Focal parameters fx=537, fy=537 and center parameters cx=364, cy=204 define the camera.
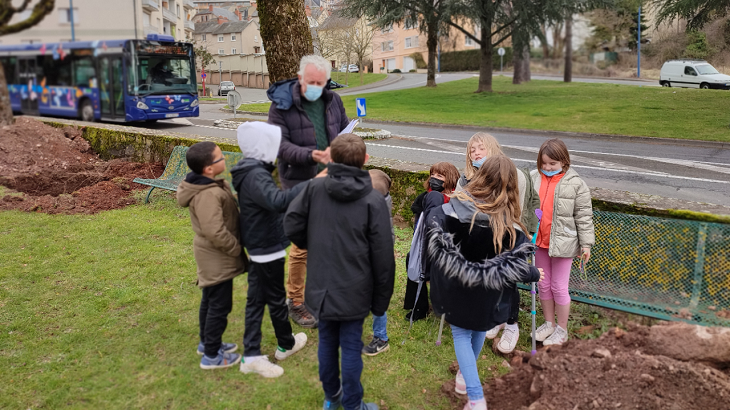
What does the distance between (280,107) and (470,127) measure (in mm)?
15794

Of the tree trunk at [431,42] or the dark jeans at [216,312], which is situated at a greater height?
the tree trunk at [431,42]

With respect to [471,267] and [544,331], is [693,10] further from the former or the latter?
[471,267]

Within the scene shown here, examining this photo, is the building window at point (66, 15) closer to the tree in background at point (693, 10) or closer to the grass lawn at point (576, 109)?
the grass lawn at point (576, 109)

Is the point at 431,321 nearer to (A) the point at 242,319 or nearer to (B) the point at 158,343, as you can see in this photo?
(A) the point at 242,319

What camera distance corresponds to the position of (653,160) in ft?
39.6

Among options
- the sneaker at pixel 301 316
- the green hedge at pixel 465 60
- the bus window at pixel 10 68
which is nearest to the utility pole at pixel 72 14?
the bus window at pixel 10 68

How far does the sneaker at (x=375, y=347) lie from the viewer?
3869 mm

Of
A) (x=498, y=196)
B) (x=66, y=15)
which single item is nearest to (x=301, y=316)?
(x=498, y=196)

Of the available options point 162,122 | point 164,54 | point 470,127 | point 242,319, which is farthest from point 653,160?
point 162,122

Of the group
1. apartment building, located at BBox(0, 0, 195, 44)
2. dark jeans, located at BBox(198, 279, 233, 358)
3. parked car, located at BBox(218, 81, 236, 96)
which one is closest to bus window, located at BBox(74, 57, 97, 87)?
apartment building, located at BBox(0, 0, 195, 44)

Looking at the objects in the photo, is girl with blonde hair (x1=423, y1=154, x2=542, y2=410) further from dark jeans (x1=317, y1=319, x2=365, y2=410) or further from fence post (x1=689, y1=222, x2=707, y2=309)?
fence post (x1=689, y1=222, x2=707, y2=309)

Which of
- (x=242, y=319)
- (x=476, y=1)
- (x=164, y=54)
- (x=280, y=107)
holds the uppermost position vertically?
(x=476, y=1)

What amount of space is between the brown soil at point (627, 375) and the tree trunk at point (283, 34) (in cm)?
561

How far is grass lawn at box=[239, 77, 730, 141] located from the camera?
1725 cm
